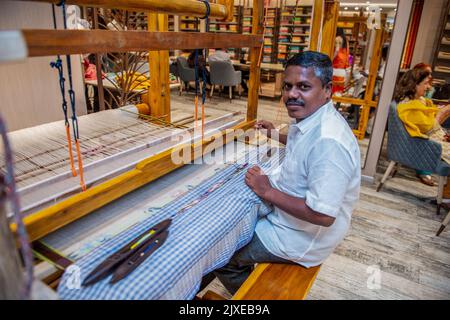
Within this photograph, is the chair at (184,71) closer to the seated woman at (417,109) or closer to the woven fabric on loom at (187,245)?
the seated woman at (417,109)

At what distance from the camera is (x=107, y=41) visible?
3.18ft

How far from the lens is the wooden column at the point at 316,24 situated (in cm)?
241

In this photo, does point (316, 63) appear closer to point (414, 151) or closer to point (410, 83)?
point (414, 151)

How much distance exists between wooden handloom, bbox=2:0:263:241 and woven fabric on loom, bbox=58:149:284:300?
159mm

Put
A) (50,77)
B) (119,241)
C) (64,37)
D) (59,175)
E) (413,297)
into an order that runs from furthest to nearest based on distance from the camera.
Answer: (413,297) < (50,77) < (59,175) < (119,241) < (64,37)

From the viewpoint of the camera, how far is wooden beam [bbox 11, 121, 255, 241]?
92cm

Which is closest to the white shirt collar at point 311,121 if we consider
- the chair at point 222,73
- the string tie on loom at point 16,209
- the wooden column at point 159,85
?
the string tie on loom at point 16,209

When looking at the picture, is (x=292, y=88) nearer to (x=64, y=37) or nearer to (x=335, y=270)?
(x=64, y=37)

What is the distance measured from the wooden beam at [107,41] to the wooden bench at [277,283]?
1.01 m

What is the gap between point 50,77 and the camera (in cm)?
193

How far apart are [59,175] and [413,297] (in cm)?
223

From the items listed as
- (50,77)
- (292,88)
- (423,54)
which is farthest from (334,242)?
(423,54)

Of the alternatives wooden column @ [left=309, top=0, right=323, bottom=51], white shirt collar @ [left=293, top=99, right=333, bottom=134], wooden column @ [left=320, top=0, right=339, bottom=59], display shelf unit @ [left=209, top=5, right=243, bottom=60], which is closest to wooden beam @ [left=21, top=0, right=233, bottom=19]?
white shirt collar @ [left=293, top=99, right=333, bottom=134]

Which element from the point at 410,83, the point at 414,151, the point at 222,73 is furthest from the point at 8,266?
the point at 222,73
